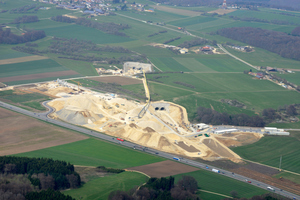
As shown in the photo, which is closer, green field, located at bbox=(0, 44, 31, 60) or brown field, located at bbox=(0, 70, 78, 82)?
brown field, located at bbox=(0, 70, 78, 82)

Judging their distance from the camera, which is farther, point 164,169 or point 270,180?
point 164,169

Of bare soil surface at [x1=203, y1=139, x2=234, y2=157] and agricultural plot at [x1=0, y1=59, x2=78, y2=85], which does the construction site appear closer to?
bare soil surface at [x1=203, y1=139, x2=234, y2=157]

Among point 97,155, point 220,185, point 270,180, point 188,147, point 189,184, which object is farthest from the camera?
point 188,147

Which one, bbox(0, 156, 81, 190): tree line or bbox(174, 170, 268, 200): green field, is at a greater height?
bbox(0, 156, 81, 190): tree line

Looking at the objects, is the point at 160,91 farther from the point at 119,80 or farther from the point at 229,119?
the point at 229,119

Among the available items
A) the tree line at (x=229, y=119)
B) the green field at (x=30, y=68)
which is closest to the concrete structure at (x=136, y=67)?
the green field at (x=30, y=68)

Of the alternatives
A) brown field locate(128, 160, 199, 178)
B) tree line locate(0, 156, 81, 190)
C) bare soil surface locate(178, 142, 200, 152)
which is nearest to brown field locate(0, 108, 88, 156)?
tree line locate(0, 156, 81, 190)

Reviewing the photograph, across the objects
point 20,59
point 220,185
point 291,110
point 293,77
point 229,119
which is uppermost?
point 293,77

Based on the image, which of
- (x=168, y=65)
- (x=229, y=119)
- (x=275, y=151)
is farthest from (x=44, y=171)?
(x=168, y=65)
